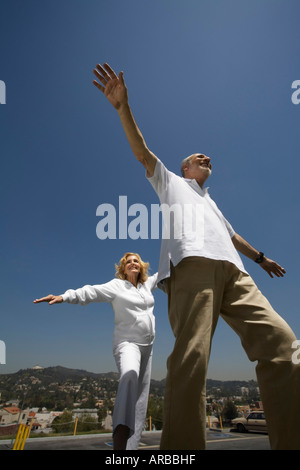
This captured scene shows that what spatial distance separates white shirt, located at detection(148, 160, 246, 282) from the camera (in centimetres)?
182

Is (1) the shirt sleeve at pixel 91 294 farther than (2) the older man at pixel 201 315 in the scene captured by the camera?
Yes

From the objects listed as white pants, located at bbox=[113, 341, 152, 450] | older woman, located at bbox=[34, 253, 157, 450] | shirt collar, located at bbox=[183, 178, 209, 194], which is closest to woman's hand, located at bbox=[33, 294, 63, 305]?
older woman, located at bbox=[34, 253, 157, 450]

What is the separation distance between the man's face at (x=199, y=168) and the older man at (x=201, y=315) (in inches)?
11.7

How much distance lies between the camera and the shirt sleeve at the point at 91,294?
10.00ft

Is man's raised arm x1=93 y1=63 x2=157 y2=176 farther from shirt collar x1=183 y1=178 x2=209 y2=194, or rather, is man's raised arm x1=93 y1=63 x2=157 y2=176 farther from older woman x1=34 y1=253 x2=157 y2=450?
older woman x1=34 y1=253 x2=157 y2=450

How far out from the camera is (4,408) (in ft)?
41.9

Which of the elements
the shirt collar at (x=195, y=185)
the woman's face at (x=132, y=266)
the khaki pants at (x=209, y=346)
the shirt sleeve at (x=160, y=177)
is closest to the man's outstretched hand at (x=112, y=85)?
the shirt sleeve at (x=160, y=177)

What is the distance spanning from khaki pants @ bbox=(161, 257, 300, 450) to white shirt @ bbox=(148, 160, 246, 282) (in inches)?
2.4

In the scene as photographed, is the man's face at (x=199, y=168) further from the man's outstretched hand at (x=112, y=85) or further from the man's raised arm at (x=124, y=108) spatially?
the man's outstretched hand at (x=112, y=85)

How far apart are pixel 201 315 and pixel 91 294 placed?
1923mm

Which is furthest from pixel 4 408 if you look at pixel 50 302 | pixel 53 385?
pixel 50 302

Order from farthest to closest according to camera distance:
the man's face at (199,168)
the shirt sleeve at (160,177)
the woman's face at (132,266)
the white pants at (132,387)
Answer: the woman's face at (132,266), the man's face at (199,168), the white pants at (132,387), the shirt sleeve at (160,177)

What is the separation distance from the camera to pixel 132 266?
380cm

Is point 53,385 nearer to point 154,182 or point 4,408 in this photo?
point 4,408
